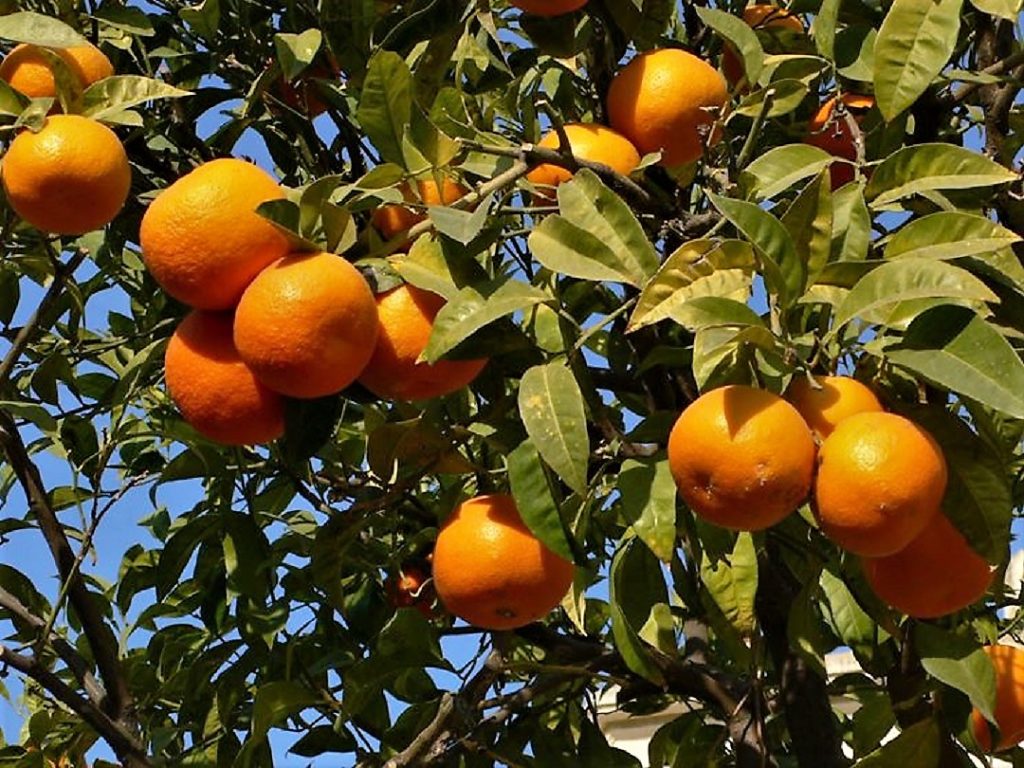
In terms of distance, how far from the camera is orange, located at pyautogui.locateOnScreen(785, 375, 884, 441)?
1173 millimetres

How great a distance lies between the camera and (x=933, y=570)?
Result: 1.27m

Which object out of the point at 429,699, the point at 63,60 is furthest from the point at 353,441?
the point at 63,60

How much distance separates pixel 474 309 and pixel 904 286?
1.22ft

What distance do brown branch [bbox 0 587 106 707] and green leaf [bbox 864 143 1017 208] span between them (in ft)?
3.83

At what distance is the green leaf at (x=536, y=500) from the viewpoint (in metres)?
1.25

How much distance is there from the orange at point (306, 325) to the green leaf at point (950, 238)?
1.59 feet

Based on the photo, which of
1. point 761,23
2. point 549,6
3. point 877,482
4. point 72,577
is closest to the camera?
point 877,482

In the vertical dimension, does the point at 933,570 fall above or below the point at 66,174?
below

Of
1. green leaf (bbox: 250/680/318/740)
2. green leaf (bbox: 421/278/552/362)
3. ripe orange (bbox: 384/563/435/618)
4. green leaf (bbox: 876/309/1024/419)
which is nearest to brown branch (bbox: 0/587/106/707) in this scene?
green leaf (bbox: 250/680/318/740)

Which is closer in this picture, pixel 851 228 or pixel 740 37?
pixel 851 228

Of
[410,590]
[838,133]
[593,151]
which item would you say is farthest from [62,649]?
[838,133]

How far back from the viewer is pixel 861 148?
144 centimetres

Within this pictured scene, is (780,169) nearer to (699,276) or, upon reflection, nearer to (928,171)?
(928,171)

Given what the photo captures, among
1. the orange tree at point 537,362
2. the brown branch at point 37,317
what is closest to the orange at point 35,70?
the orange tree at point 537,362
